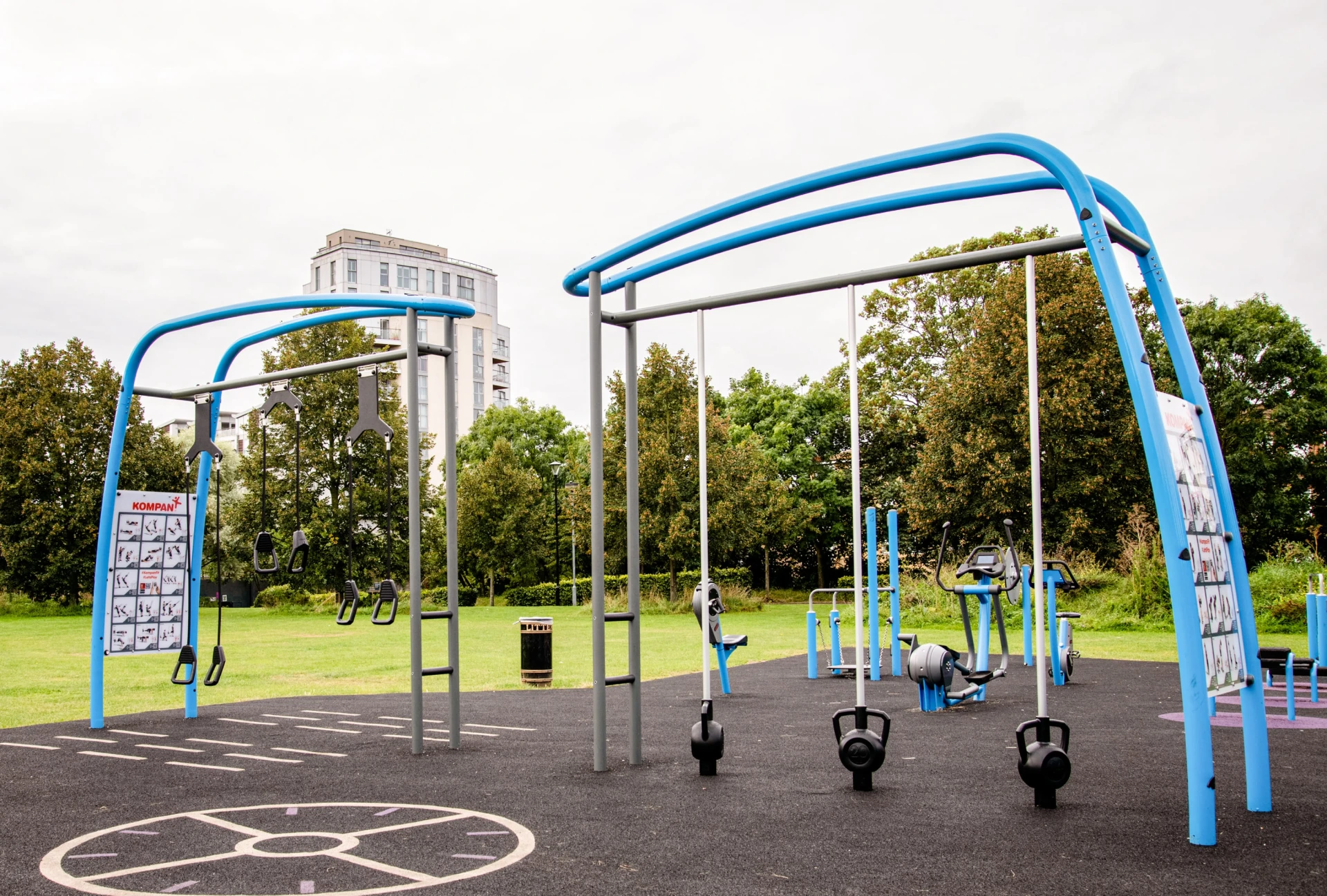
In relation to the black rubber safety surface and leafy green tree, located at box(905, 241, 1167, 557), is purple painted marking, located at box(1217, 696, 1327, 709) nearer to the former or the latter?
the black rubber safety surface

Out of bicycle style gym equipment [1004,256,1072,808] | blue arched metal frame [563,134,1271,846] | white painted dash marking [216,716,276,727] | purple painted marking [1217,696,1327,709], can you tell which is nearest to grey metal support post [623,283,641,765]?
blue arched metal frame [563,134,1271,846]

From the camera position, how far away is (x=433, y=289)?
248ft

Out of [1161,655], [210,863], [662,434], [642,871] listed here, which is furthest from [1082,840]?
[662,434]

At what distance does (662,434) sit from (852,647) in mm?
13237

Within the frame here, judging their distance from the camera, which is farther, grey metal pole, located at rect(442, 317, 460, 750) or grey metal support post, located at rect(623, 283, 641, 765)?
grey metal pole, located at rect(442, 317, 460, 750)

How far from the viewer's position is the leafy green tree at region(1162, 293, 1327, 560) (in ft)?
108

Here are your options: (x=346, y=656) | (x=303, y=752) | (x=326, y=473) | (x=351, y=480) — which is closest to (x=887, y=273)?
(x=351, y=480)

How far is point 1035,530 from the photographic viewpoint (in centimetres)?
546

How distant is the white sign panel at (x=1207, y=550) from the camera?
4.78 meters

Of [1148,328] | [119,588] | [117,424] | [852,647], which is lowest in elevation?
[852,647]

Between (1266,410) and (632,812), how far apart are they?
3535 cm

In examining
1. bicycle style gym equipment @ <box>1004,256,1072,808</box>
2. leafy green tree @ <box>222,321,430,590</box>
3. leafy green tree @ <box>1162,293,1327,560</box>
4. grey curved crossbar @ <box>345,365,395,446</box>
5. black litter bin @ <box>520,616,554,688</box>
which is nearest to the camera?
bicycle style gym equipment @ <box>1004,256,1072,808</box>

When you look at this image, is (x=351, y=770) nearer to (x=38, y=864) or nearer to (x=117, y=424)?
(x=38, y=864)

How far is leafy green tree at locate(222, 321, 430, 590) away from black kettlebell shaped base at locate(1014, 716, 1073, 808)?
25.3 m
